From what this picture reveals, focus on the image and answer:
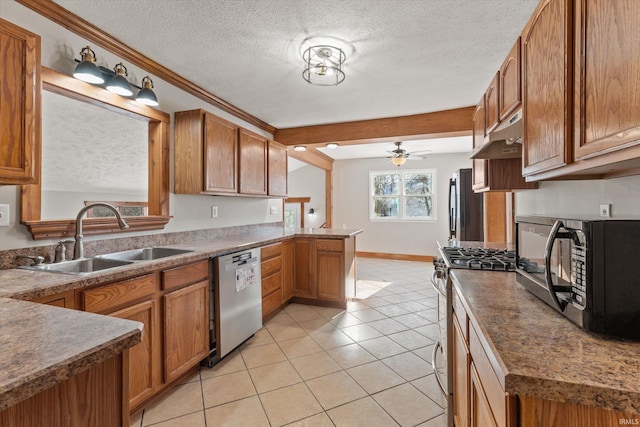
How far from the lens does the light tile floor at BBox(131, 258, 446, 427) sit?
1.70 metres

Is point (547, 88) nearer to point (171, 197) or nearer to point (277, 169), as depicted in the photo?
point (171, 197)

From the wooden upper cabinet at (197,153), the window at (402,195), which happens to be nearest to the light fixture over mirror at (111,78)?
the wooden upper cabinet at (197,153)

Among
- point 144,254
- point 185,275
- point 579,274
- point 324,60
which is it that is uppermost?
point 324,60

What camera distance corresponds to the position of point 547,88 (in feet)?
3.83

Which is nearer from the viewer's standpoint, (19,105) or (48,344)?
(48,344)

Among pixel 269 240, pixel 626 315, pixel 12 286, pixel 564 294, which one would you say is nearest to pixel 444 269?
pixel 564 294

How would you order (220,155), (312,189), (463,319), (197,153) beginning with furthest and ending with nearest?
(312,189) < (220,155) < (197,153) < (463,319)

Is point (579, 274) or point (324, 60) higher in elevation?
point (324, 60)

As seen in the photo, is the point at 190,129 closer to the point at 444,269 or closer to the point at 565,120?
the point at 444,269

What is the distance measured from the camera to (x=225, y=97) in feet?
10.4

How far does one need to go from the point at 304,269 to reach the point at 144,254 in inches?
71.5

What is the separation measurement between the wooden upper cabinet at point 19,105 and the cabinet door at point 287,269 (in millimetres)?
2313

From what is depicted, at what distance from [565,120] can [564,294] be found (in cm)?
60

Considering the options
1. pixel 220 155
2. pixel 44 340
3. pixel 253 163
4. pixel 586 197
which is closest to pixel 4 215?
pixel 44 340
